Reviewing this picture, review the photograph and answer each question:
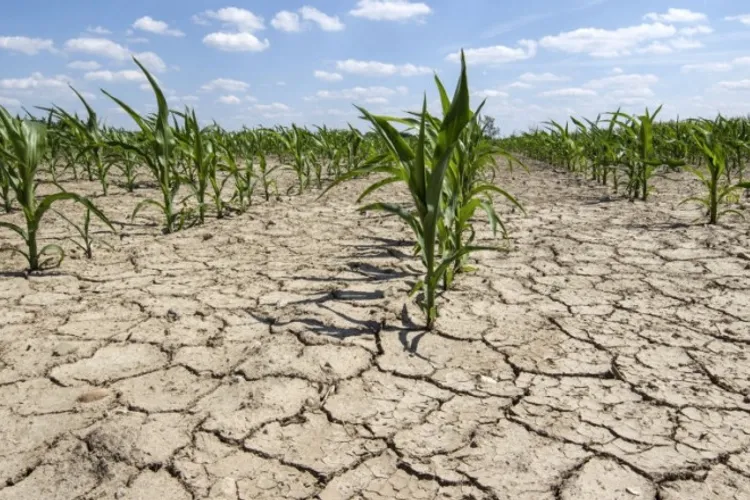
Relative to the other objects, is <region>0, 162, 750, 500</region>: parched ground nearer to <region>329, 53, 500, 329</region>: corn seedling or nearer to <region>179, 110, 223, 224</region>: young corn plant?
<region>329, 53, 500, 329</region>: corn seedling

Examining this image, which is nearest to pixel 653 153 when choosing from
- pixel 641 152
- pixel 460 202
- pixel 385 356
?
pixel 641 152

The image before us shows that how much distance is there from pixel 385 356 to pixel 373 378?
0.12 metres

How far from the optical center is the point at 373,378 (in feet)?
4.61

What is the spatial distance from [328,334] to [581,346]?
686mm

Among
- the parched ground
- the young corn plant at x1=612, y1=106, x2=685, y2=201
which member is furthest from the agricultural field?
the young corn plant at x1=612, y1=106, x2=685, y2=201

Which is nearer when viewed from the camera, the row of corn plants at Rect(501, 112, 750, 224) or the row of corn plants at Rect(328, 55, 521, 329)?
the row of corn plants at Rect(328, 55, 521, 329)

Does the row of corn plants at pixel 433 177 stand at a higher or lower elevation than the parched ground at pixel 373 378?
higher

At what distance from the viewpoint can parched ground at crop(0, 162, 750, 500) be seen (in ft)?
3.44

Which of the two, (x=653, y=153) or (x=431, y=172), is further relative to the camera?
(x=653, y=153)

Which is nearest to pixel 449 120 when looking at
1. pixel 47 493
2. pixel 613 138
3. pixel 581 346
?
pixel 581 346

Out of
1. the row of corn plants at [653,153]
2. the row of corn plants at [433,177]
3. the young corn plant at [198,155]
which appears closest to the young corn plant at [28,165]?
the young corn plant at [198,155]

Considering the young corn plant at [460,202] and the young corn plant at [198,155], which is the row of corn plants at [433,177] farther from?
the young corn plant at [198,155]

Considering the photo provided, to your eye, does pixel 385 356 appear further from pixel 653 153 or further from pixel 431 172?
pixel 653 153

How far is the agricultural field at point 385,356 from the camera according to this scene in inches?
41.8
